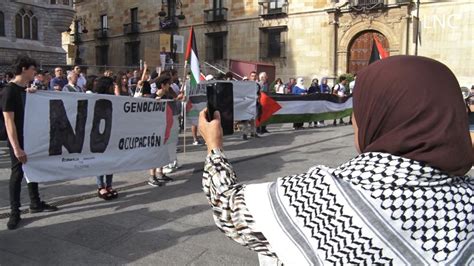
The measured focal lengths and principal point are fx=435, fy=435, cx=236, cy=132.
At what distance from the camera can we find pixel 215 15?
108ft

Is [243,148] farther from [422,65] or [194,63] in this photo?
[422,65]

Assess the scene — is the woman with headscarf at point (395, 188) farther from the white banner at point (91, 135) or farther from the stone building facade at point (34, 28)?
the stone building facade at point (34, 28)

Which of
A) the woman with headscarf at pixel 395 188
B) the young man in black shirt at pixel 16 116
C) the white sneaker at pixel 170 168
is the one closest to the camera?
the woman with headscarf at pixel 395 188

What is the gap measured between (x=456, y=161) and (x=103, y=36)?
45.5 metres

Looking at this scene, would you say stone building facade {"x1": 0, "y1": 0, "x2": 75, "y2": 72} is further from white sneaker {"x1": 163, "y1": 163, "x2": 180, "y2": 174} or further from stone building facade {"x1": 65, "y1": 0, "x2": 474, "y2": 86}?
white sneaker {"x1": 163, "y1": 163, "x2": 180, "y2": 174}

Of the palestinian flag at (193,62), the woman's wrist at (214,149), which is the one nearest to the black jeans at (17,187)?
the woman's wrist at (214,149)

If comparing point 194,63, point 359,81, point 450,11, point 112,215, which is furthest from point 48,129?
point 450,11

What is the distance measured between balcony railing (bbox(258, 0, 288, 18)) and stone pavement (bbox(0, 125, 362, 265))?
22.8 m

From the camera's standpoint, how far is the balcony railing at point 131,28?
1549 inches

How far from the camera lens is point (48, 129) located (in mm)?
5371

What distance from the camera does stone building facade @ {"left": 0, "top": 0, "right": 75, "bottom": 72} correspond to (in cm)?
2556

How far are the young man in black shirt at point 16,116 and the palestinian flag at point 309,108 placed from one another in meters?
8.56

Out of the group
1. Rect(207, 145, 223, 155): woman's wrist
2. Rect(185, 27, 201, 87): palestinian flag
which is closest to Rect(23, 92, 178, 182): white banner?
Rect(185, 27, 201, 87): palestinian flag

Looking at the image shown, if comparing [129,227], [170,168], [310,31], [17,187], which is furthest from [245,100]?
[310,31]
